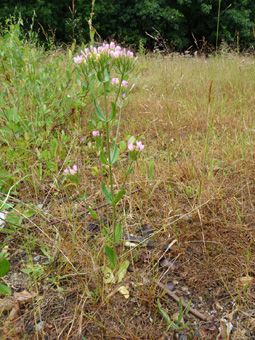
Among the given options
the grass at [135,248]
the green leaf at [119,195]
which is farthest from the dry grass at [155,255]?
the green leaf at [119,195]

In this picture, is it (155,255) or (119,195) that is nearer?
(119,195)

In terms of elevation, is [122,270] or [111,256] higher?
[111,256]

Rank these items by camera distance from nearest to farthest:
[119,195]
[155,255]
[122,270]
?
1. [119,195]
2. [122,270]
3. [155,255]

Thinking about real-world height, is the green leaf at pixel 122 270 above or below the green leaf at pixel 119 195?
below

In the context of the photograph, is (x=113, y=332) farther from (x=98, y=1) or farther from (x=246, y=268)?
(x=98, y=1)

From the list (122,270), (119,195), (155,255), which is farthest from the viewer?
(155,255)

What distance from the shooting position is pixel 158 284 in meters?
1.14

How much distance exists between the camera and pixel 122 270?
1.16m

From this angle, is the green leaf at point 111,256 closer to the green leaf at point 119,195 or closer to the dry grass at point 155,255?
the dry grass at point 155,255

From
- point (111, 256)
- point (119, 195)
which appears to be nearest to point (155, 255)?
point (111, 256)

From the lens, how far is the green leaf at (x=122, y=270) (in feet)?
3.77

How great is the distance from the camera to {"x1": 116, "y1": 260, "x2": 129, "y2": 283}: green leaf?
1150 mm

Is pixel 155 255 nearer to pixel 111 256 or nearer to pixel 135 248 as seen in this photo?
pixel 135 248

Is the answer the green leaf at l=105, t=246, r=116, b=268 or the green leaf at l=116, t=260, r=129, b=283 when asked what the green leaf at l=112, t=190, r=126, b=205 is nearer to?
the green leaf at l=105, t=246, r=116, b=268
